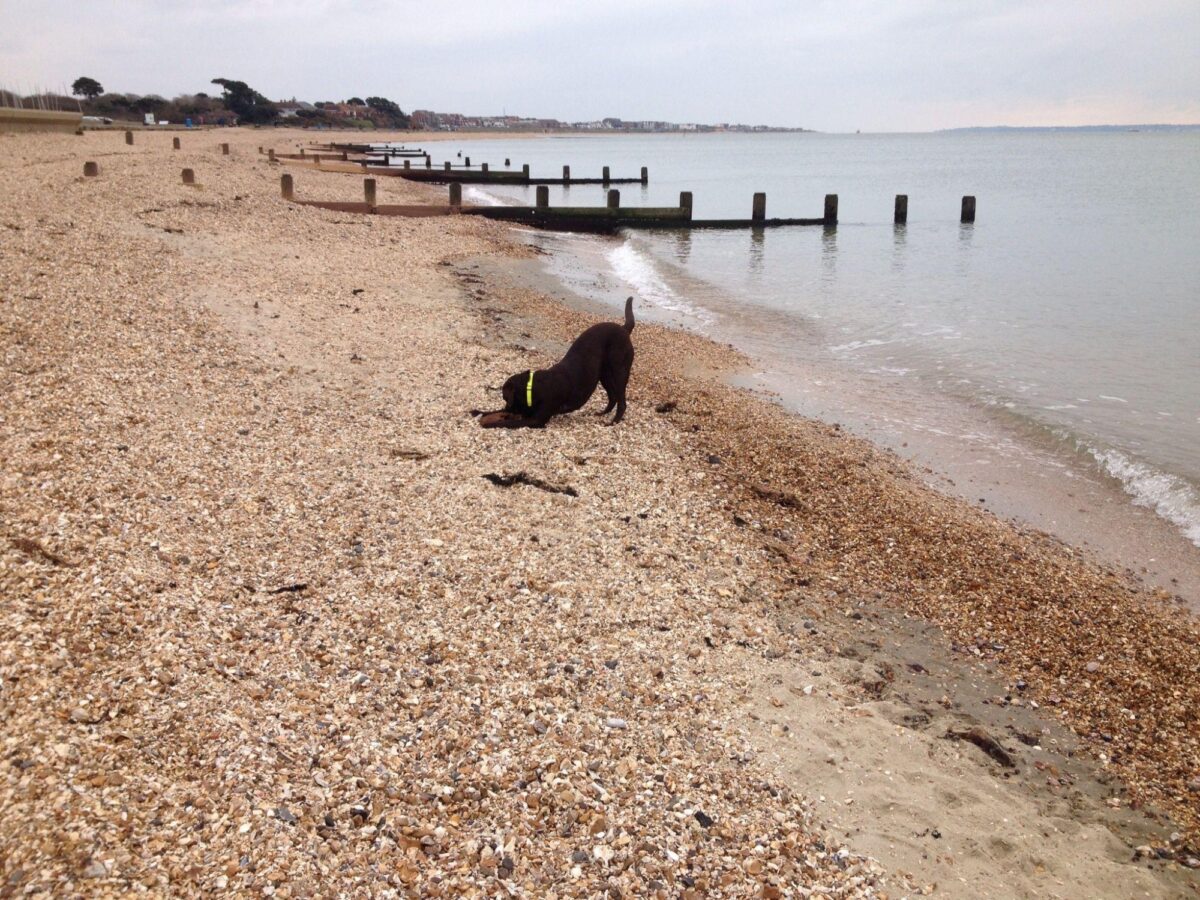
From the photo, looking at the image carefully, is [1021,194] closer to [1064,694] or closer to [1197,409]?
[1197,409]

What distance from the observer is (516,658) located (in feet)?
14.1

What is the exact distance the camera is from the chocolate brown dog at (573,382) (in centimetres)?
783

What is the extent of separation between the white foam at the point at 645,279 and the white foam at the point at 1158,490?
25.6 feet

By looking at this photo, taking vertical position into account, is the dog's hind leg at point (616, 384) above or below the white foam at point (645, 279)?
below

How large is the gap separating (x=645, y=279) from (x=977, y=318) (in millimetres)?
7368

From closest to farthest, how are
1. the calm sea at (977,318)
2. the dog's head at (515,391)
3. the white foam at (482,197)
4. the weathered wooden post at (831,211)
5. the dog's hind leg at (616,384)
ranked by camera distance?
1. the dog's head at (515,391)
2. the dog's hind leg at (616,384)
3. the calm sea at (977,318)
4. the weathered wooden post at (831,211)
5. the white foam at (482,197)

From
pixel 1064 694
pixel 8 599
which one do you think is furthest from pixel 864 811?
pixel 8 599

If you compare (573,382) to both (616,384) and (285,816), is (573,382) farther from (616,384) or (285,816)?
(285,816)

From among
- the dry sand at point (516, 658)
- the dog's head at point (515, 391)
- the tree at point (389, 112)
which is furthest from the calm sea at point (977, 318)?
the tree at point (389, 112)

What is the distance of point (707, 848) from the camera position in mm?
3193

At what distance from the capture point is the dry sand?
3057 millimetres

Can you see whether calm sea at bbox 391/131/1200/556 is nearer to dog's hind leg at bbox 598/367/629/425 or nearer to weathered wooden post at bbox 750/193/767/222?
weathered wooden post at bbox 750/193/767/222

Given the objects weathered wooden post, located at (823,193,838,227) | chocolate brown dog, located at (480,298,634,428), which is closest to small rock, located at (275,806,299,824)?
chocolate brown dog, located at (480,298,634,428)

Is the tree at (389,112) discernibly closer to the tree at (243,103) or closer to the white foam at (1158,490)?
the tree at (243,103)
